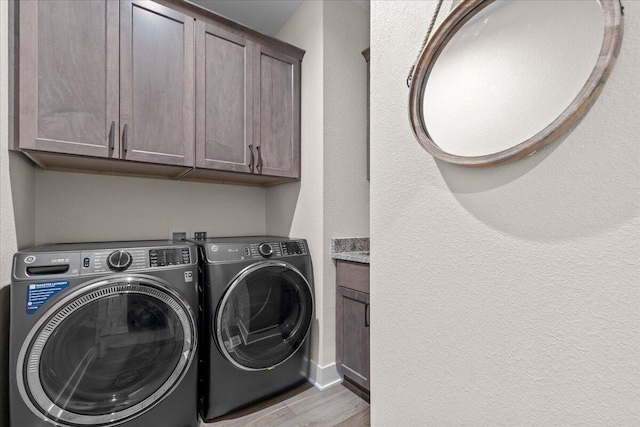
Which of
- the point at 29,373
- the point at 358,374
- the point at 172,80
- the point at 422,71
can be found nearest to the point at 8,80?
the point at 172,80

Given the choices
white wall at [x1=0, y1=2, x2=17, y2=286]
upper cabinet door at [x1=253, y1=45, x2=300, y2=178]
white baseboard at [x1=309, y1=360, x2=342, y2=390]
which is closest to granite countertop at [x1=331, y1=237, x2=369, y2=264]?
upper cabinet door at [x1=253, y1=45, x2=300, y2=178]

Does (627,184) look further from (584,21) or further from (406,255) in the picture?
(406,255)

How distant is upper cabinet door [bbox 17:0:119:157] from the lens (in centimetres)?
126

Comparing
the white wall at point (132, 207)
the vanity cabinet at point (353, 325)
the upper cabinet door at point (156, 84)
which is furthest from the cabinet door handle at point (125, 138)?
the vanity cabinet at point (353, 325)

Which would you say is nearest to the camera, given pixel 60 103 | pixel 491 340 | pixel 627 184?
pixel 627 184

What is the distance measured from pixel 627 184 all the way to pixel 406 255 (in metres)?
0.48

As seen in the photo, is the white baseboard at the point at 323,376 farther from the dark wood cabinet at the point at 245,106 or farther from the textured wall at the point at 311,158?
the dark wood cabinet at the point at 245,106

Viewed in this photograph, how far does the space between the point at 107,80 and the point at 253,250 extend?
1.15 metres

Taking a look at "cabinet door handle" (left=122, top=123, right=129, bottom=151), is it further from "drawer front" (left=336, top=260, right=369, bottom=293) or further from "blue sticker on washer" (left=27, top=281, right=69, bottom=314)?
"drawer front" (left=336, top=260, right=369, bottom=293)

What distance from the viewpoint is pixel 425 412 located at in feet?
2.58

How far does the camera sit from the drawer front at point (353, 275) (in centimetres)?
171

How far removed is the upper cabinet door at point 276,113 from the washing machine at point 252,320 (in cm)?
56

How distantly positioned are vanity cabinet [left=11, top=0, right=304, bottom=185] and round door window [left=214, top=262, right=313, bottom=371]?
705 millimetres

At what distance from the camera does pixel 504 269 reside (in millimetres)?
633
